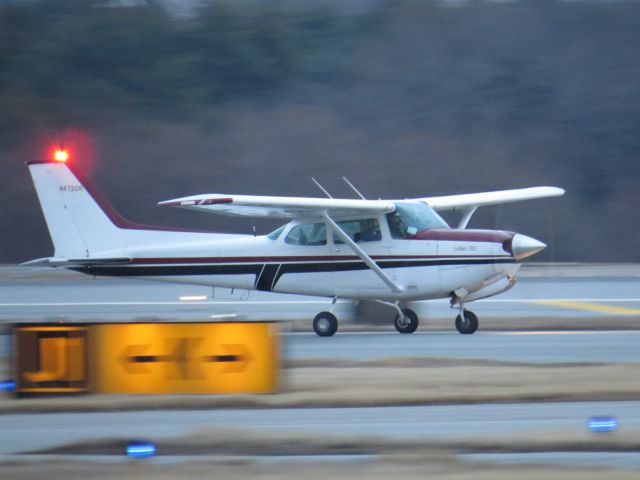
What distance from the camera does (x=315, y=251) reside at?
59.9 ft

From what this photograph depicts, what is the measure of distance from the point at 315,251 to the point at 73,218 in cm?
424

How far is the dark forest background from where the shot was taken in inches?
1945

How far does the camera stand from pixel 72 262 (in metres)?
18.5

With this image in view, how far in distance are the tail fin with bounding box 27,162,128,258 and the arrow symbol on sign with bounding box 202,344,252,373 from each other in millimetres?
8738

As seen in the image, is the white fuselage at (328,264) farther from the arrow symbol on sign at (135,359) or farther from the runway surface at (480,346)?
the arrow symbol on sign at (135,359)

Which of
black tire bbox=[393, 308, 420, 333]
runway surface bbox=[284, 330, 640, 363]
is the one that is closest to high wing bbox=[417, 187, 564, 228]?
black tire bbox=[393, 308, 420, 333]

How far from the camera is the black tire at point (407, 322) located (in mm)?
18141

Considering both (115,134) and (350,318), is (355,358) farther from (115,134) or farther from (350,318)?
(115,134)

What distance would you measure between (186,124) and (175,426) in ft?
150

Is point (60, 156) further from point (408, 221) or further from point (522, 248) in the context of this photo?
point (522, 248)

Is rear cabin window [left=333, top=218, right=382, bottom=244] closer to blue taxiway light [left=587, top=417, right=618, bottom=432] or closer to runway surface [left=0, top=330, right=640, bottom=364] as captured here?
runway surface [left=0, top=330, right=640, bottom=364]

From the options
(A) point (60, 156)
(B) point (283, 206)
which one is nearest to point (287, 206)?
(B) point (283, 206)

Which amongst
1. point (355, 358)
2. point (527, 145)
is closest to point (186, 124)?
point (527, 145)

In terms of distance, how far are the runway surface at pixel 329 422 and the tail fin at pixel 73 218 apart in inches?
341
